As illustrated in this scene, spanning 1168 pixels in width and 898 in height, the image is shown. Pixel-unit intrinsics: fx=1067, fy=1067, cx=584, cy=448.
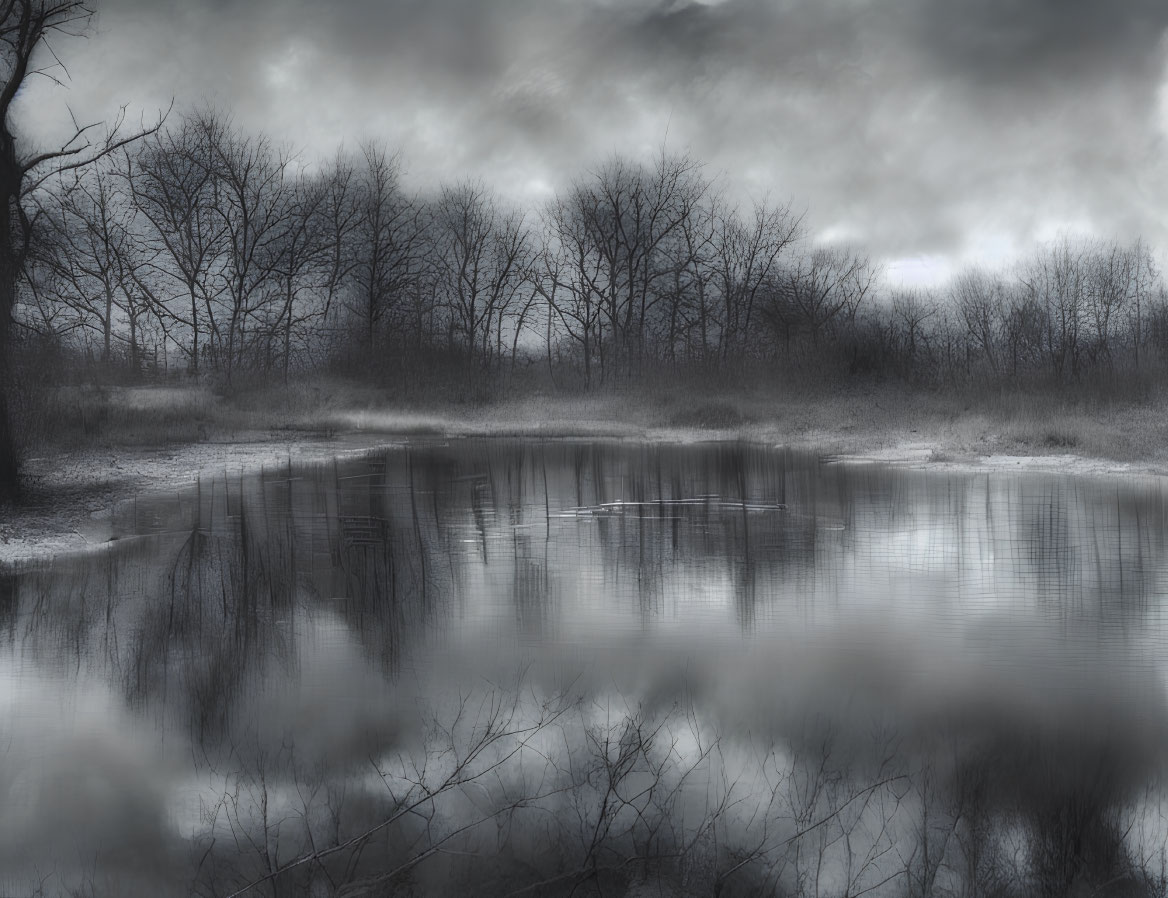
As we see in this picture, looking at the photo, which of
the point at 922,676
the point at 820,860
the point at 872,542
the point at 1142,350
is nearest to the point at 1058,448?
the point at 872,542

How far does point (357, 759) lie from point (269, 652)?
2.59 metres

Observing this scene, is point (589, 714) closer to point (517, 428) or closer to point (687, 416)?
point (517, 428)

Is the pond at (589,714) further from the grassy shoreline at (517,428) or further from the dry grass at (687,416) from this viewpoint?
the dry grass at (687,416)

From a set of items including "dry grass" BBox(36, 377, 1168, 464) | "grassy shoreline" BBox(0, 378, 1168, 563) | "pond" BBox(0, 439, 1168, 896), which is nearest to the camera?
"pond" BBox(0, 439, 1168, 896)

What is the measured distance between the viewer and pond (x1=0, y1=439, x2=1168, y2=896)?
473cm

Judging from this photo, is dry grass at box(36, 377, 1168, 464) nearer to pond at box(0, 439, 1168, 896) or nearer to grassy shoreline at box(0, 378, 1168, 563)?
grassy shoreline at box(0, 378, 1168, 563)

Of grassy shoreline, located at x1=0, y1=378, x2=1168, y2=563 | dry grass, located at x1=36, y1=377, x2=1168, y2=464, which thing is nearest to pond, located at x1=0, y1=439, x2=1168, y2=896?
grassy shoreline, located at x1=0, y1=378, x2=1168, y2=563

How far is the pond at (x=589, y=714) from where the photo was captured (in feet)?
15.5

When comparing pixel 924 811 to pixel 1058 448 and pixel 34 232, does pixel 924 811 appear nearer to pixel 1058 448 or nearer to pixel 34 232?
pixel 34 232

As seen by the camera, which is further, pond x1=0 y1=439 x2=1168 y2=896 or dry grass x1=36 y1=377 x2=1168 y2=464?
dry grass x1=36 y1=377 x2=1168 y2=464

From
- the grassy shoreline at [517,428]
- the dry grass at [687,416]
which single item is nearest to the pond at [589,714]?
the grassy shoreline at [517,428]

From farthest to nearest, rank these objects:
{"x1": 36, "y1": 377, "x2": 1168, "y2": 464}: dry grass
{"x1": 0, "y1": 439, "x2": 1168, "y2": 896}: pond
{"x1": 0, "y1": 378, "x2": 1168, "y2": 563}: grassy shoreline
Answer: {"x1": 36, "y1": 377, "x2": 1168, "y2": 464}: dry grass
{"x1": 0, "y1": 378, "x2": 1168, "y2": 563}: grassy shoreline
{"x1": 0, "y1": 439, "x2": 1168, "y2": 896}: pond

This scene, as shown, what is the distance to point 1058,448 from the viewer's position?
24.7 meters

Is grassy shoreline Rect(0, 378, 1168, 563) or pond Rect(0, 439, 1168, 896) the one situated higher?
grassy shoreline Rect(0, 378, 1168, 563)
